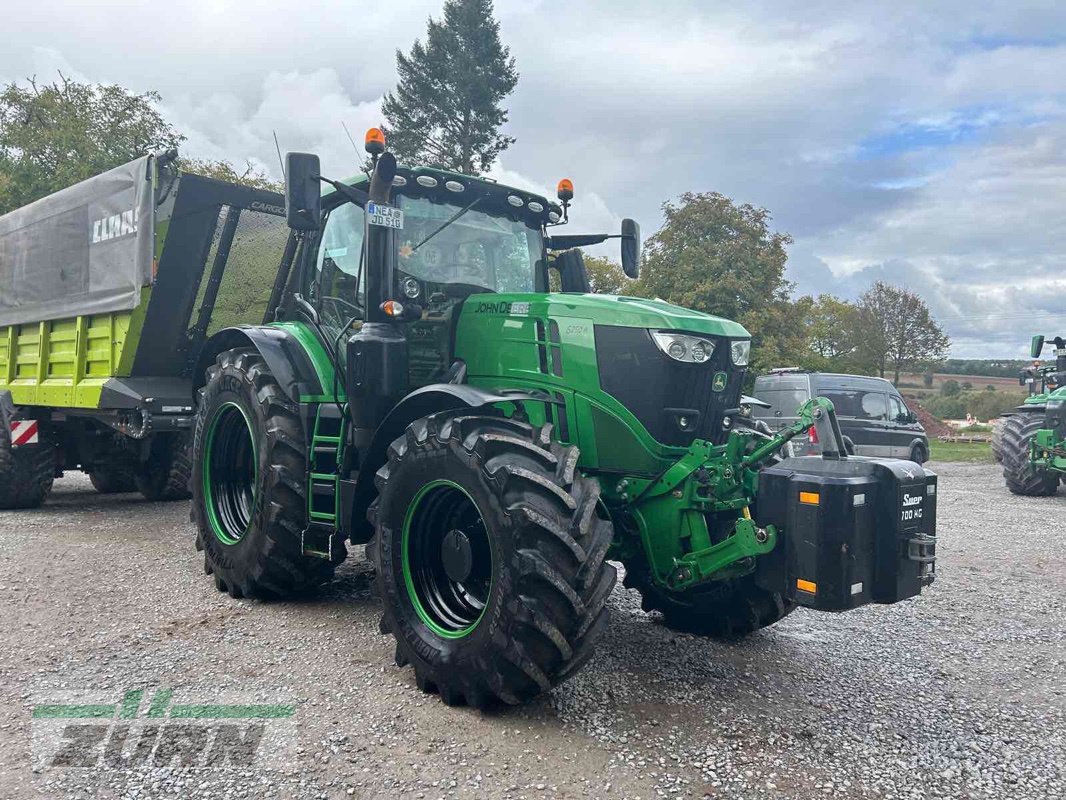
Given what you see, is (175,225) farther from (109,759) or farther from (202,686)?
(109,759)

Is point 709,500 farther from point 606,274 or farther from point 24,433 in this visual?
point 606,274

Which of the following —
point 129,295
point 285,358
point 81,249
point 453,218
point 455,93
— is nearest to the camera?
point 453,218

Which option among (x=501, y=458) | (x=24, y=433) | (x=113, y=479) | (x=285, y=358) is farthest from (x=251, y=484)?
(x=113, y=479)

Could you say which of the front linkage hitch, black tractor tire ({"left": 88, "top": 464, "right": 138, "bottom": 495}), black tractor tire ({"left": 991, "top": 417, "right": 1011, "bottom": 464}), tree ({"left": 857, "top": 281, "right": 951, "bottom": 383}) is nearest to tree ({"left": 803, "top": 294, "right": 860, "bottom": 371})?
tree ({"left": 857, "top": 281, "right": 951, "bottom": 383})

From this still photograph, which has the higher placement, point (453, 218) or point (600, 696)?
point (453, 218)

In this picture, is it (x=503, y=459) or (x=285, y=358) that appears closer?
(x=503, y=459)

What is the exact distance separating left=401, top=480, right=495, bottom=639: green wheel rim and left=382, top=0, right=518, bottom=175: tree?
103 ft

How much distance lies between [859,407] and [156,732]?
14.6m

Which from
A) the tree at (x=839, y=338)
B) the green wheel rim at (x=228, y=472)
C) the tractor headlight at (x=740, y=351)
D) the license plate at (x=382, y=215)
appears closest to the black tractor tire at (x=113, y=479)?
the green wheel rim at (x=228, y=472)

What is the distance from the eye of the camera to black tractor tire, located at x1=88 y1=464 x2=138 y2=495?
9875 millimetres

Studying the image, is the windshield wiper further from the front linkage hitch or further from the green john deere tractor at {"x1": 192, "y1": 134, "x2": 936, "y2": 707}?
the front linkage hitch

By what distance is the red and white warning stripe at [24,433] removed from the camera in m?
8.93

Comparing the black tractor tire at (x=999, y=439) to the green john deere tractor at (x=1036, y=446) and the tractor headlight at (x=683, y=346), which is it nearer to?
the green john deere tractor at (x=1036, y=446)

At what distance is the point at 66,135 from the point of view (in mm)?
25891
